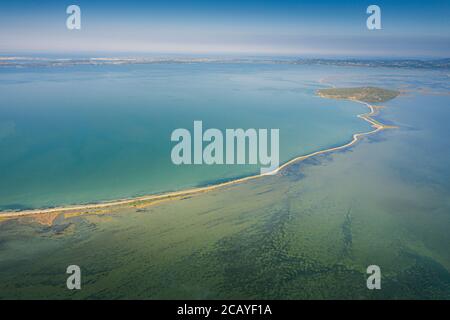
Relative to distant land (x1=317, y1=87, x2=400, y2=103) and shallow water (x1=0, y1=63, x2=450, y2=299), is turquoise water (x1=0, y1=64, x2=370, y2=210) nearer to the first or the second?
shallow water (x1=0, y1=63, x2=450, y2=299)

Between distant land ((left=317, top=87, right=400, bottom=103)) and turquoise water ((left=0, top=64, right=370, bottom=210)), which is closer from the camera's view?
turquoise water ((left=0, top=64, right=370, bottom=210))

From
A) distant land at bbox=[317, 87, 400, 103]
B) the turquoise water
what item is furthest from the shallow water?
distant land at bbox=[317, 87, 400, 103]

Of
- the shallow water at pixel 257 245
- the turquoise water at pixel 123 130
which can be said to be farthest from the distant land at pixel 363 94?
the shallow water at pixel 257 245

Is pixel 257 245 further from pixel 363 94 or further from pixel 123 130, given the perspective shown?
pixel 363 94

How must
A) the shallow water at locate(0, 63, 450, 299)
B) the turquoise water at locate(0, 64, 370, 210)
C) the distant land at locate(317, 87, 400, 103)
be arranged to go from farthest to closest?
1. the distant land at locate(317, 87, 400, 103)
2. the turquoise water at locate(0, 64, 370, 210)
3. the shallow water at locate(0, 63, 450, 299)

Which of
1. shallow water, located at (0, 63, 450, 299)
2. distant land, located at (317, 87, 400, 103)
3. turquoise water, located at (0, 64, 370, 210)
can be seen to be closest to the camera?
shallow water, located at (0, 63, 450, 299)

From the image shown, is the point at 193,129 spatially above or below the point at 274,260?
above

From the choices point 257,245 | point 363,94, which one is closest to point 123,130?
point 257,245

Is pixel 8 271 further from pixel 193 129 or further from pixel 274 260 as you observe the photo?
pixel 193 129
